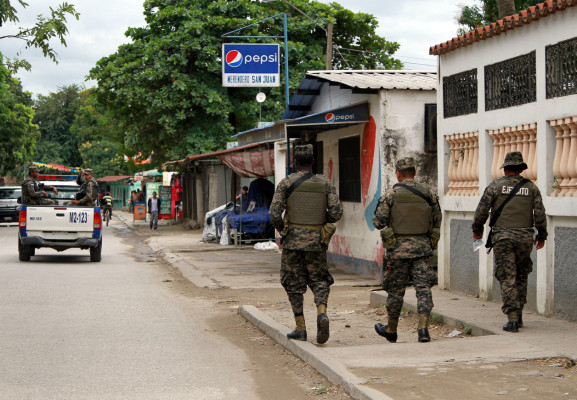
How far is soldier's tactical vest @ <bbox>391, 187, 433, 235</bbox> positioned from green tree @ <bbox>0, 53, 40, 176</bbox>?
35.7 m

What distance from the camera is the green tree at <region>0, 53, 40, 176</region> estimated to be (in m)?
42.7

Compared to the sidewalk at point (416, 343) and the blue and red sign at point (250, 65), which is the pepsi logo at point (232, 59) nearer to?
the blue and red sign at point (250, 65)

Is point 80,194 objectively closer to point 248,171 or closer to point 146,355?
point 248,171

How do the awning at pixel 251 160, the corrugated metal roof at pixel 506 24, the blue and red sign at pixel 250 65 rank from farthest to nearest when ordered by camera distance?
1. the blue and red sign at pixel 250 65
2. the awning at pixel 251 160
3. the corrugated metal roof at pixel 506 24

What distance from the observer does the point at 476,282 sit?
11000 millimetres

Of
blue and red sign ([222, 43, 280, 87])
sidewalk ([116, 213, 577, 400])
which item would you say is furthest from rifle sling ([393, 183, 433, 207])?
blue and red sign ([222, 43, 280, 87])

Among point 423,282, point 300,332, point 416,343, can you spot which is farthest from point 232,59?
point 416,343

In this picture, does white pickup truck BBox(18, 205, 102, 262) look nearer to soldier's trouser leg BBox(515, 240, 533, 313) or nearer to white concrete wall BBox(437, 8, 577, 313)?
white concrete wall BBox(437, 8, 577, 313)

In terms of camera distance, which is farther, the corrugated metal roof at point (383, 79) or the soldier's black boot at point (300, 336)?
the corrugated metal roof at point (383, 79)

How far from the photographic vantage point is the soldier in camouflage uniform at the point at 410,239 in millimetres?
7840

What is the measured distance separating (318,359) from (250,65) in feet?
53.6

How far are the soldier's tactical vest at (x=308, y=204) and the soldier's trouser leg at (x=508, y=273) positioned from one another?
6.12 ft

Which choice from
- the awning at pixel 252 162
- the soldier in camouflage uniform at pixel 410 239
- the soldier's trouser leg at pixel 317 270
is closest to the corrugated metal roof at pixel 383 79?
the soldier in camouflage uniform at pixel 410 239

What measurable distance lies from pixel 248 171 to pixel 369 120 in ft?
26.4
